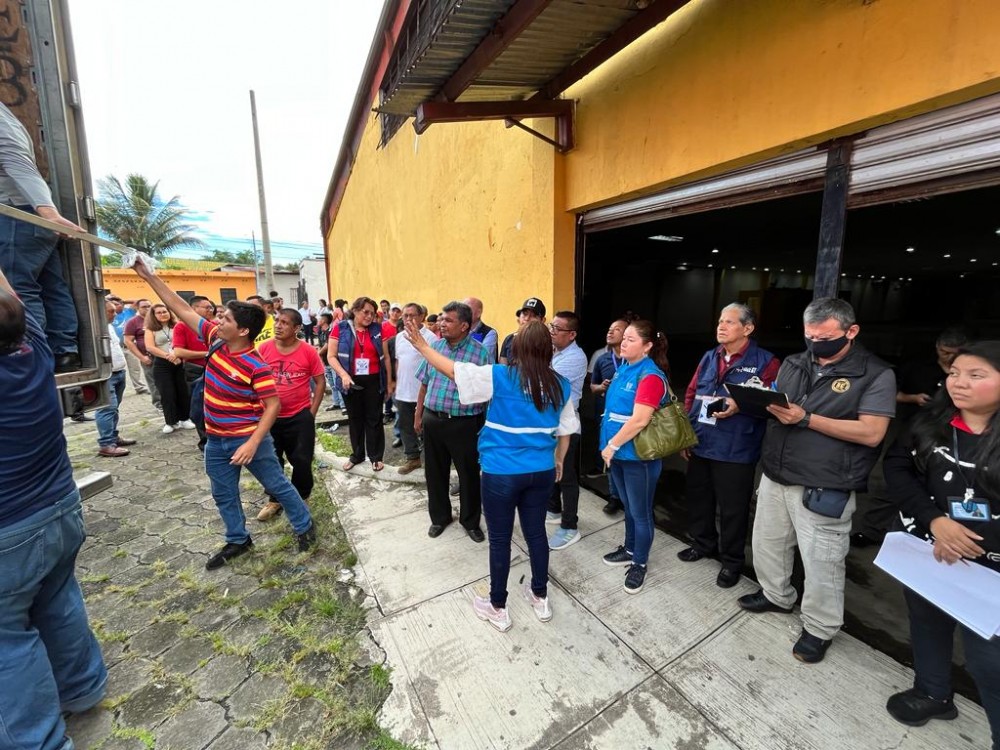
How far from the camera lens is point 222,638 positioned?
2.48 meters

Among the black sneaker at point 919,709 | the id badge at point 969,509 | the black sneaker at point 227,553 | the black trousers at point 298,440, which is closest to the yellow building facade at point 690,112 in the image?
the id badge at point 969,509

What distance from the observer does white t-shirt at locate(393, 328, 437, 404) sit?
14.9 ft

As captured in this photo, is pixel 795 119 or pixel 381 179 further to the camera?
pixel 381 179

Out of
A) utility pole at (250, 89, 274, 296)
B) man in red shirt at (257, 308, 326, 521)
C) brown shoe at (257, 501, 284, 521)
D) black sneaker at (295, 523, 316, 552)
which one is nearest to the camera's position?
black sneaker at (295, 523, 316, 552)

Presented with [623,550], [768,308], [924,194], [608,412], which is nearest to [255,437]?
[608,412]

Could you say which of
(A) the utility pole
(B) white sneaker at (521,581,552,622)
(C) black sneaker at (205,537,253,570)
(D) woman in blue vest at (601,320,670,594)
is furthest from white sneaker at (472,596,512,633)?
(A) the utility pole

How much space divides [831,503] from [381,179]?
10596 mm

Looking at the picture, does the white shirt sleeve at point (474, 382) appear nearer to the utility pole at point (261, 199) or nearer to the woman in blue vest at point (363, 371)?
the woman in blue vest at point (363, 371)

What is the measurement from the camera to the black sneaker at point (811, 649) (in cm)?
221

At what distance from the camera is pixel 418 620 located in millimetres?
2566

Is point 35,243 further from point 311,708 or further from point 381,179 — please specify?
point 381,179

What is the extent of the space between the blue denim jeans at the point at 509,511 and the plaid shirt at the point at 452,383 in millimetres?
909

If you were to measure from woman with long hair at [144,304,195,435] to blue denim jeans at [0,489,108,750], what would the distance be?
3800 mm

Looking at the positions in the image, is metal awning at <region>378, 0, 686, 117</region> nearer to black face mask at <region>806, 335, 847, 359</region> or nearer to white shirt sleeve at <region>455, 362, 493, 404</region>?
white shirt sleeve at <region>455, 362, 493, 404</region>
